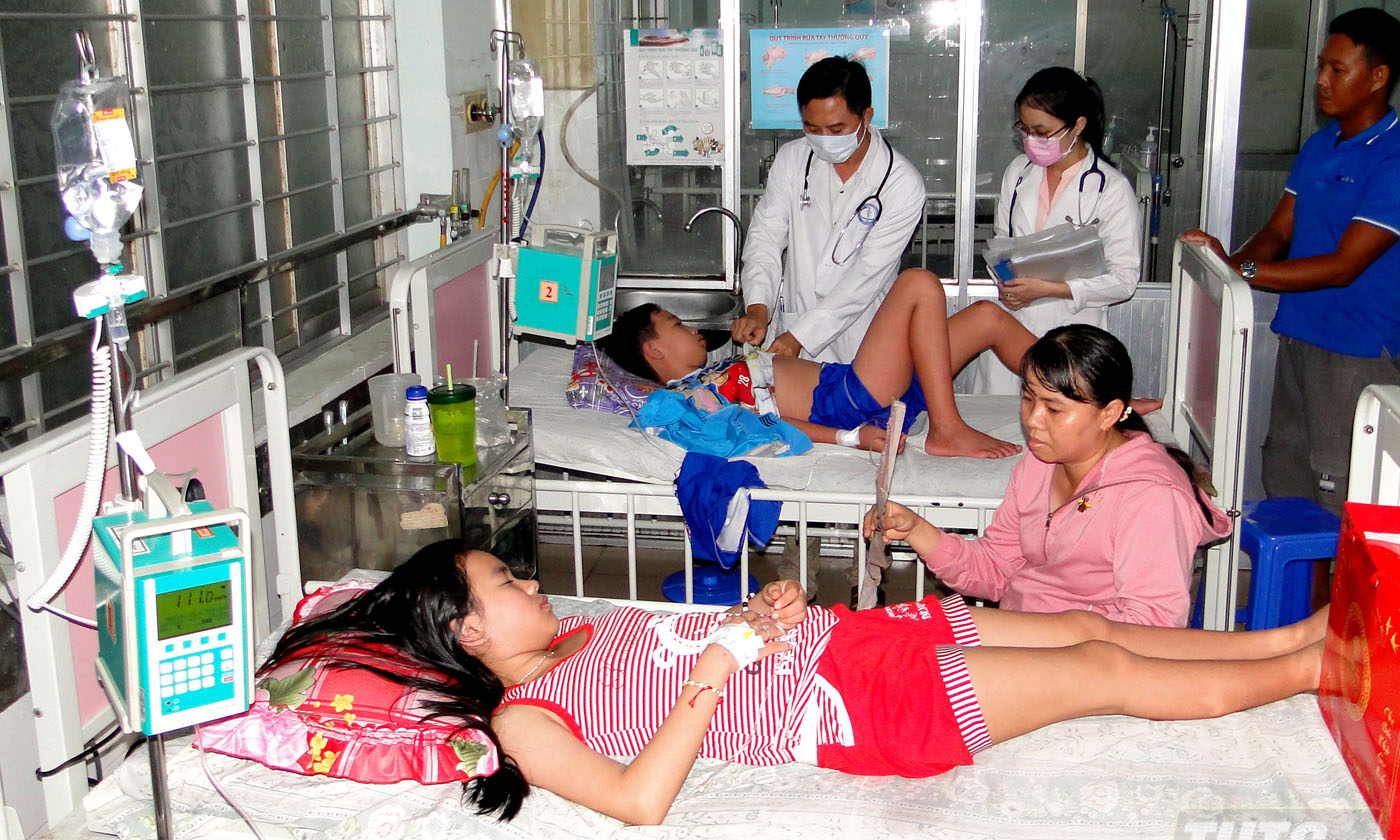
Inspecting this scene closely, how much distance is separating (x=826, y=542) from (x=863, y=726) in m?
2.16

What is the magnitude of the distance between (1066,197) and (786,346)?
95 cm

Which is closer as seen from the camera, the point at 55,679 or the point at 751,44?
the point at 55,679

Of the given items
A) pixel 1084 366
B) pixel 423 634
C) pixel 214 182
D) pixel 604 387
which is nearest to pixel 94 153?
pixel 423 634

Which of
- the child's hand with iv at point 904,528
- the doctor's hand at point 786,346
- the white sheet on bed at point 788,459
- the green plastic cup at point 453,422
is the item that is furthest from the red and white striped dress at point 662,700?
the doctor's hand at point 786,346

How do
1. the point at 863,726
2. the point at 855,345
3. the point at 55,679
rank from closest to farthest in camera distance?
the point at 55,679 < the point at 863,726 < the point at 855,345

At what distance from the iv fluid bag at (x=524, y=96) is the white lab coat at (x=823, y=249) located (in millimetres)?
1228

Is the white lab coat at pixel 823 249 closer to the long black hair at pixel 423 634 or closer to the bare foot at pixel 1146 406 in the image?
the bare foot at pixel 1146 406

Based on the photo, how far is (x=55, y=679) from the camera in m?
1.63

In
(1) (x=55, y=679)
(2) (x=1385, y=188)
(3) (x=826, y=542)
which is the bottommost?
(3) (x=826, y=542)

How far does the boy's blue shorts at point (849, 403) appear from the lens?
3.44 m

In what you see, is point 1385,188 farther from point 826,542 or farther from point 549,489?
point 549,489

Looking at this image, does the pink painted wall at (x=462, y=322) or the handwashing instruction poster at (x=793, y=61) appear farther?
the handwashing instruction poster at (x=793, y=61)

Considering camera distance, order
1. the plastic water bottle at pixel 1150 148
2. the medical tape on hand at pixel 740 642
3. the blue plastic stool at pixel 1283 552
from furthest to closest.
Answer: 1. the plastic water bottle at pixel 1150 148
2. the blue plastic stool at pixel 1283 552
3. the medical tape on hand at pixel 740 642

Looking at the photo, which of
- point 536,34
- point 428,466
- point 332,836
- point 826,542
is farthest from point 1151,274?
point 332,836
